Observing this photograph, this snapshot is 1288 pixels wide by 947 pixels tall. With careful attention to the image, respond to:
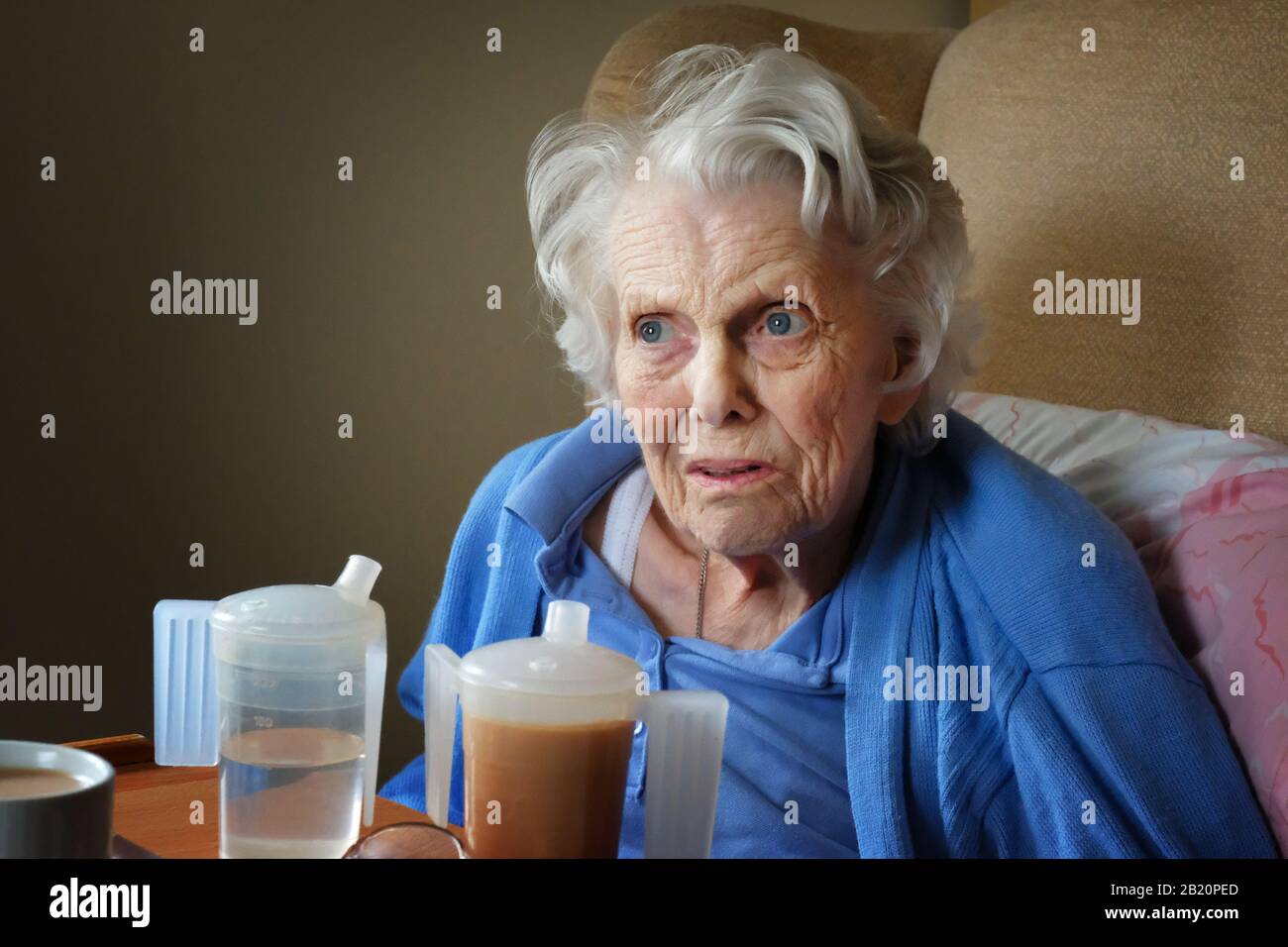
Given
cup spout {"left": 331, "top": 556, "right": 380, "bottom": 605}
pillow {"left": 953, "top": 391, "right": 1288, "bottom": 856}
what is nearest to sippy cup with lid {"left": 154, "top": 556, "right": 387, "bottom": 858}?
cup spout {"left": 331, "top": 556, "right": 380, "bottom": 605}

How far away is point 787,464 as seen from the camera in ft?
3.66

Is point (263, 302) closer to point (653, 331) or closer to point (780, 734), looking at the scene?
point (653, 331)

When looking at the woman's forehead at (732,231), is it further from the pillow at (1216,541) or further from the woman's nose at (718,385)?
the pillow at (1216,541)

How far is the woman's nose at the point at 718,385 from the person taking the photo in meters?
1.09

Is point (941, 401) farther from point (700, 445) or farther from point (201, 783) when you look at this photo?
point (201, 783)

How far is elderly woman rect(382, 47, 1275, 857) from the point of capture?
104cm

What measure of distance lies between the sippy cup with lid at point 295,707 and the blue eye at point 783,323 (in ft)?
1.48

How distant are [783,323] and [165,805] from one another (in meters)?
0.61

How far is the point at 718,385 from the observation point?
1.09 metres
